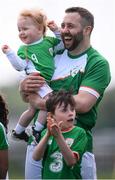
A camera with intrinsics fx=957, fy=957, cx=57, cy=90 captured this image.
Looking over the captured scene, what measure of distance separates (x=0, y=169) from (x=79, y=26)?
57.5 inches

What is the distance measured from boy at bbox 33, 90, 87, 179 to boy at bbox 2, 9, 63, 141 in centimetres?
40

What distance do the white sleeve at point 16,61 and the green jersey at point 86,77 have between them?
30cm

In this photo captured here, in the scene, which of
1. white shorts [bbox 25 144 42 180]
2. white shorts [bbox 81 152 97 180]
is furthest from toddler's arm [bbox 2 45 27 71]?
white shorts [bbox 81 152 97 180]

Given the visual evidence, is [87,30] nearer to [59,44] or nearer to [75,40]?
[75,40]

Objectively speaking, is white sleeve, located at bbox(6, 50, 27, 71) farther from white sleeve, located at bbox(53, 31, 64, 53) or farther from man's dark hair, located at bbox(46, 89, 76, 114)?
man's dark hair, located at bbox(46, 89, 76, 114)

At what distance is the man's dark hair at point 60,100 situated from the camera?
8.00m

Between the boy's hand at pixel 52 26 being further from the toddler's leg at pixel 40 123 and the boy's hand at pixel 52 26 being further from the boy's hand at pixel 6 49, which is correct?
the toddler's leg at pixel 40 123

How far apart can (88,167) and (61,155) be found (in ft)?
1.55

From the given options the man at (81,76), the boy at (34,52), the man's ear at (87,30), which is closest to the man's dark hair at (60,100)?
the man at (81,76)

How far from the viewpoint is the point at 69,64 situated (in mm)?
8469

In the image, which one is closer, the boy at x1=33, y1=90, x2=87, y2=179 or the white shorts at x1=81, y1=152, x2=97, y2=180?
the boy at x1=33, y1=90, x2=87, y2=179

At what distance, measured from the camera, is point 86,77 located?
27.4 feet

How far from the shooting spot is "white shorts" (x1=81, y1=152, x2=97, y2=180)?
8.27 meters

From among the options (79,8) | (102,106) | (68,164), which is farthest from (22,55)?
(102,106)
